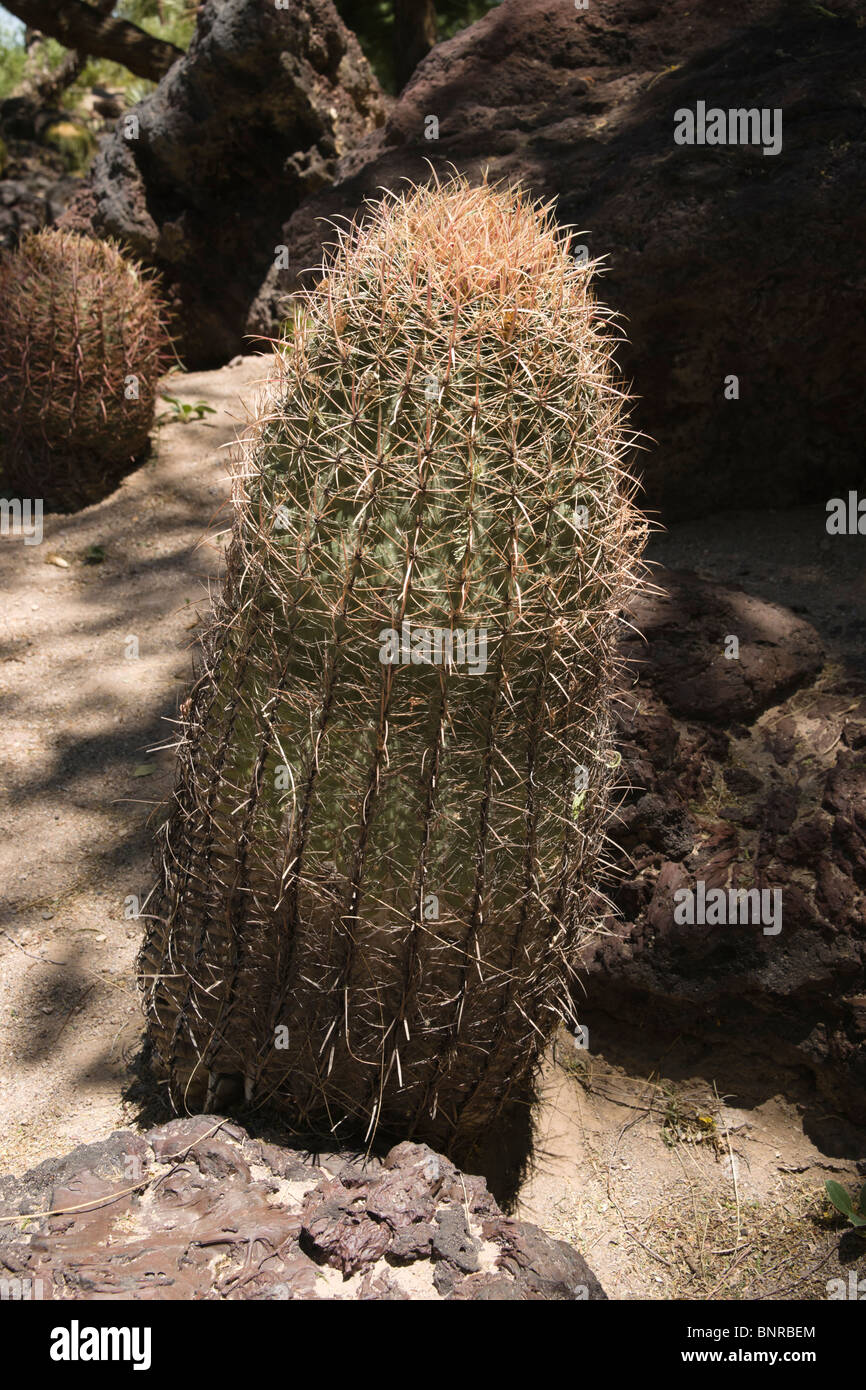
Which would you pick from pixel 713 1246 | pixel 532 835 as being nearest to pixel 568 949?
pixel 532 835

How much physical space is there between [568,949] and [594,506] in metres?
0.97

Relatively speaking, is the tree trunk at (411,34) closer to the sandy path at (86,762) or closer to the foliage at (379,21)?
the foliage at (379,21)

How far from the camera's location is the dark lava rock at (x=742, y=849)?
2.89m

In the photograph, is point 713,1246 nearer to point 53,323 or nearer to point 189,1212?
point 189,1212

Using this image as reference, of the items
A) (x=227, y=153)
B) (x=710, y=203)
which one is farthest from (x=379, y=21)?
(x=710, y=203)

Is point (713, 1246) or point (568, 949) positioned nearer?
point (568, 949)

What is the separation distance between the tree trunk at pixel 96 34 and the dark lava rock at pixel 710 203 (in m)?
5.51

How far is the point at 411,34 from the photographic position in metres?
9.75

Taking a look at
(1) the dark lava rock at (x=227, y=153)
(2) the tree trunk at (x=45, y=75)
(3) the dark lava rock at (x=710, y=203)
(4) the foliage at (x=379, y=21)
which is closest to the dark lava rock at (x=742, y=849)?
(3) the dark lava rock at (x=710, y=203)

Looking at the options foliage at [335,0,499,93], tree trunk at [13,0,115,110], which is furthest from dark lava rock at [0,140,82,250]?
foliage at [335,0,499,93]

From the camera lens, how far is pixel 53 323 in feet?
17.6

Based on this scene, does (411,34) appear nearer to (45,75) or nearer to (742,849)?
(45,75)

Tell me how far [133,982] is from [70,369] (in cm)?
349

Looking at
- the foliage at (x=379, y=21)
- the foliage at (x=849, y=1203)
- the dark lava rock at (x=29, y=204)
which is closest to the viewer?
the foliage at (x=849, y=1203)
